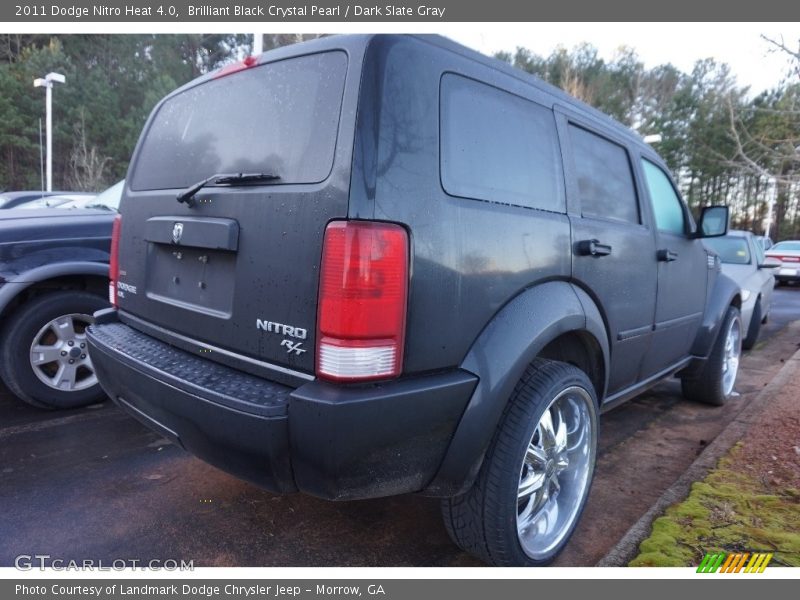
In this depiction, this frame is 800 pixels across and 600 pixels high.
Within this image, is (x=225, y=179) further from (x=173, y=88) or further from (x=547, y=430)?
(x=173, y=88)

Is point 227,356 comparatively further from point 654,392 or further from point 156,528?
point 654,392

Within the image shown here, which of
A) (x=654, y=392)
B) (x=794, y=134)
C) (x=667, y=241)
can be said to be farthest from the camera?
(x=794, y=134)

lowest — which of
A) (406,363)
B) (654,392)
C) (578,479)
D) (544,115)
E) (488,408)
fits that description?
(654,392)

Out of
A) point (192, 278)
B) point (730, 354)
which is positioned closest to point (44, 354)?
point (192, 278)

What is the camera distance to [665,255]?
3.11m

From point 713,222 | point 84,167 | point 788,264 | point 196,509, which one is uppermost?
point 84,167

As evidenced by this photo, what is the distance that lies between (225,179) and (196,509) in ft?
5.34

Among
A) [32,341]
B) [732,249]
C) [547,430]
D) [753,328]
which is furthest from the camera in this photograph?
[732,249]

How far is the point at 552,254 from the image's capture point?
7.10ft

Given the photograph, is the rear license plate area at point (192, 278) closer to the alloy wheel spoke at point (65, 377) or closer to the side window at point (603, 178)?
the side window at point (603, 178)

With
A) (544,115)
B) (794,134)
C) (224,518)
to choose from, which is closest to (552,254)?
(544,115)

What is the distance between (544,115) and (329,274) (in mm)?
1320

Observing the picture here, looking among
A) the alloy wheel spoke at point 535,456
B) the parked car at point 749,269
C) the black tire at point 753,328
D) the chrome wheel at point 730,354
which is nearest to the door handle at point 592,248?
the alloy wheel spoke at point 535,456

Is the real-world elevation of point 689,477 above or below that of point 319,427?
below
